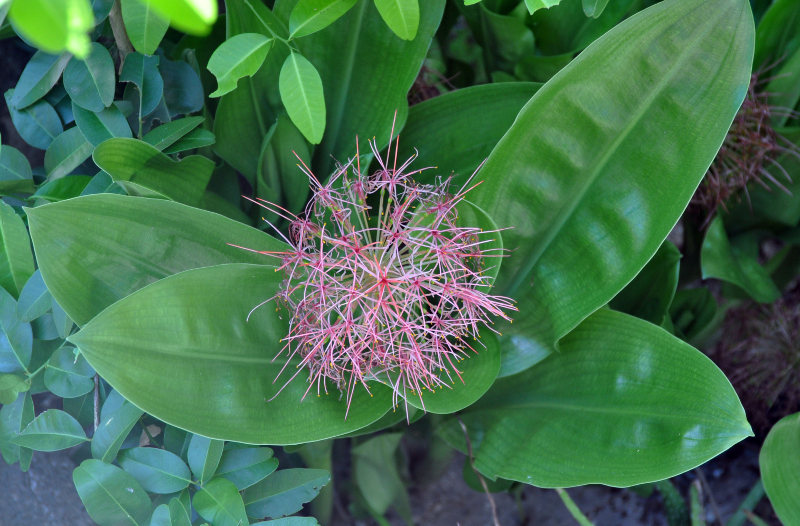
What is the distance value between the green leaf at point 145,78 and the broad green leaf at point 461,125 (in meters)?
0.30

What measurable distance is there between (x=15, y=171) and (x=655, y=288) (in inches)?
31.5

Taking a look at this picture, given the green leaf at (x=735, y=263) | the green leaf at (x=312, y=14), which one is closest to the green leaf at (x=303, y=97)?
the green leaf at (x=312, y=14)

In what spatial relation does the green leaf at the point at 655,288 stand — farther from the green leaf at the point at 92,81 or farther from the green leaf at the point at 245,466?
the green leaf at the point at 92,81

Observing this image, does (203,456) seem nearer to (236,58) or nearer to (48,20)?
(236,58)

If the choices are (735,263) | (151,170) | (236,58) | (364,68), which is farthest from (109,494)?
(735,263)

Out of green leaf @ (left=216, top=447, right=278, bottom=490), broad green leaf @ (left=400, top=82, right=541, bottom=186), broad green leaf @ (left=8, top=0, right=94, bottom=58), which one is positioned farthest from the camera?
broad green leaf @ (left=400, top=82, right=541, bottom=186)

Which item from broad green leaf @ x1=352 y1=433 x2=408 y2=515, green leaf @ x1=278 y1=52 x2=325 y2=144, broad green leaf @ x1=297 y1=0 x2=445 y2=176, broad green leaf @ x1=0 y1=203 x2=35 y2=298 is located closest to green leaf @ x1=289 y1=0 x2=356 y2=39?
green leaf @ x1=278 y1=52 x2=325 y2=144

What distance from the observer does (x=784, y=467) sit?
0.78m

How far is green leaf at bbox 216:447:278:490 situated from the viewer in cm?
67

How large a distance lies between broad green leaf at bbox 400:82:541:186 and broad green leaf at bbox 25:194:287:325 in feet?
0.87

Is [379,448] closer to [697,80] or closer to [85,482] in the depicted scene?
[85,482]

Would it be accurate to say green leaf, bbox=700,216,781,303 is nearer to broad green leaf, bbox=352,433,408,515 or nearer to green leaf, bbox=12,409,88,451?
broad green leaf, bbox=352,433,408,515

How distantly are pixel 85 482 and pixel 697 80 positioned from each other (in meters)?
0.71

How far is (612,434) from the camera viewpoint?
0.66 m
